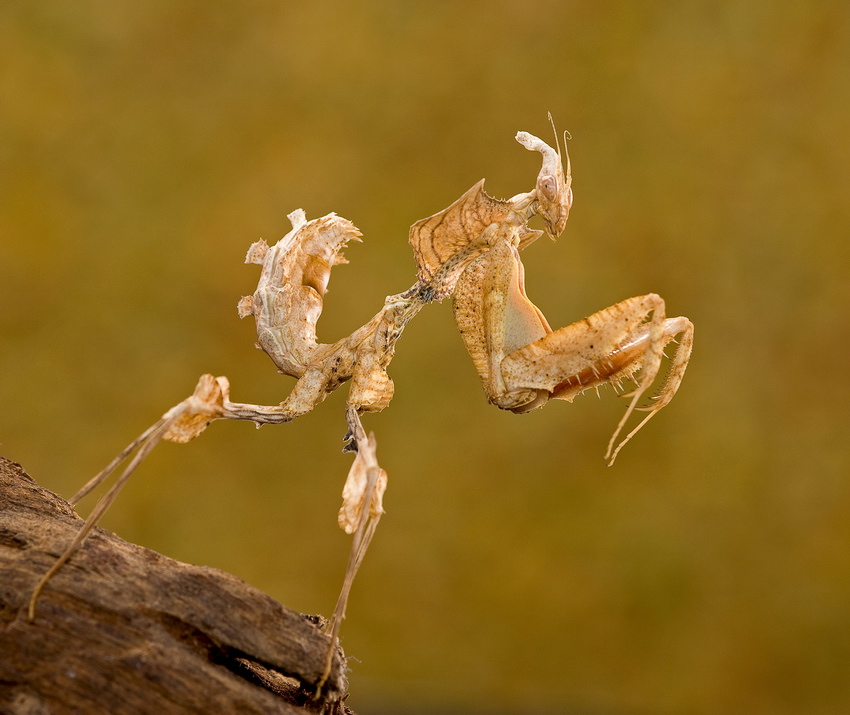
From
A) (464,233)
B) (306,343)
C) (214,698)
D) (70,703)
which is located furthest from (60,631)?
(464,233)

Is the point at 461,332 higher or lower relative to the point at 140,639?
higher

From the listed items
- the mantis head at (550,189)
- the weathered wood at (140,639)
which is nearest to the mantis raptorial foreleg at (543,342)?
the mantis head at (550,189)

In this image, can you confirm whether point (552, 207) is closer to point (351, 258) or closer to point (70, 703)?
point (70, 703)

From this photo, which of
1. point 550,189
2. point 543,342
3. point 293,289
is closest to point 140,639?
point 293,289

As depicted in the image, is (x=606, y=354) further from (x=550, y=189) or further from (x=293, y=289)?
(x=293, y=289)

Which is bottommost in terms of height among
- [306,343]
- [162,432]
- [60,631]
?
[60,631]

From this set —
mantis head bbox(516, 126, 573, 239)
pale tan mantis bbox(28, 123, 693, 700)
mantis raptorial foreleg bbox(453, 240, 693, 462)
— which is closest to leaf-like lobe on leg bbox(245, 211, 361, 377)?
pale tan mantis bbox(28, 123, 693, 700)

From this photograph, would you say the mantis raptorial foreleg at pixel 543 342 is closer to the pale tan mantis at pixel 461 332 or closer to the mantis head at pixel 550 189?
the pale tan mantis at pixel 461 332
